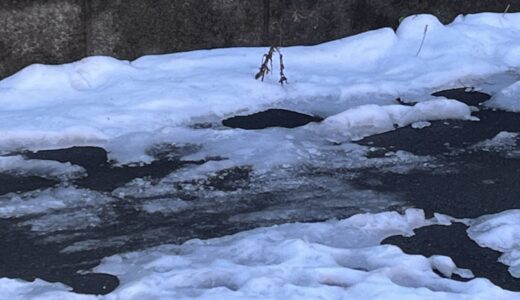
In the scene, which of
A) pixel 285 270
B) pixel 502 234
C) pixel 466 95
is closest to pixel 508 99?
pixel 466 95

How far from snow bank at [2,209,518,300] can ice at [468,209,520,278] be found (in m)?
0.25

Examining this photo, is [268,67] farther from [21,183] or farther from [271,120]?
[21,183]

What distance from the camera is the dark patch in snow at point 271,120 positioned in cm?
543

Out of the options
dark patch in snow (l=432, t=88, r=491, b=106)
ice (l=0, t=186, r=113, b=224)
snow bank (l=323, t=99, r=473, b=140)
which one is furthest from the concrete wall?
ice (l=0, t=186, r=113, b=224)

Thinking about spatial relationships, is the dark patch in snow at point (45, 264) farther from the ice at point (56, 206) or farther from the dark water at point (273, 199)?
the ice at point (56, 206)

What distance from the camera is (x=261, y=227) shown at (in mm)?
4172

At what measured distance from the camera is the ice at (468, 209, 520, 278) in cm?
393

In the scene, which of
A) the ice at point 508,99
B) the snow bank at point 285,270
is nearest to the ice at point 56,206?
the snow bank at point 285,270

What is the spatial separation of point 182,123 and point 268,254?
5.67 ft

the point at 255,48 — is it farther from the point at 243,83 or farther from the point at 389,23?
the point at 389,23

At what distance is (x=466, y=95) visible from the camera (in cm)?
600

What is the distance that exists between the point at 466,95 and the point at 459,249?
7.20 ft

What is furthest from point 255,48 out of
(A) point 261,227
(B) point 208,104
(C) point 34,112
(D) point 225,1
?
(A) point 261,227

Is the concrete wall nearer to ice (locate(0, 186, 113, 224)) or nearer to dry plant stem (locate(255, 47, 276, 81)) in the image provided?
dry plant stem (locate(255, 47, 276, 81))
